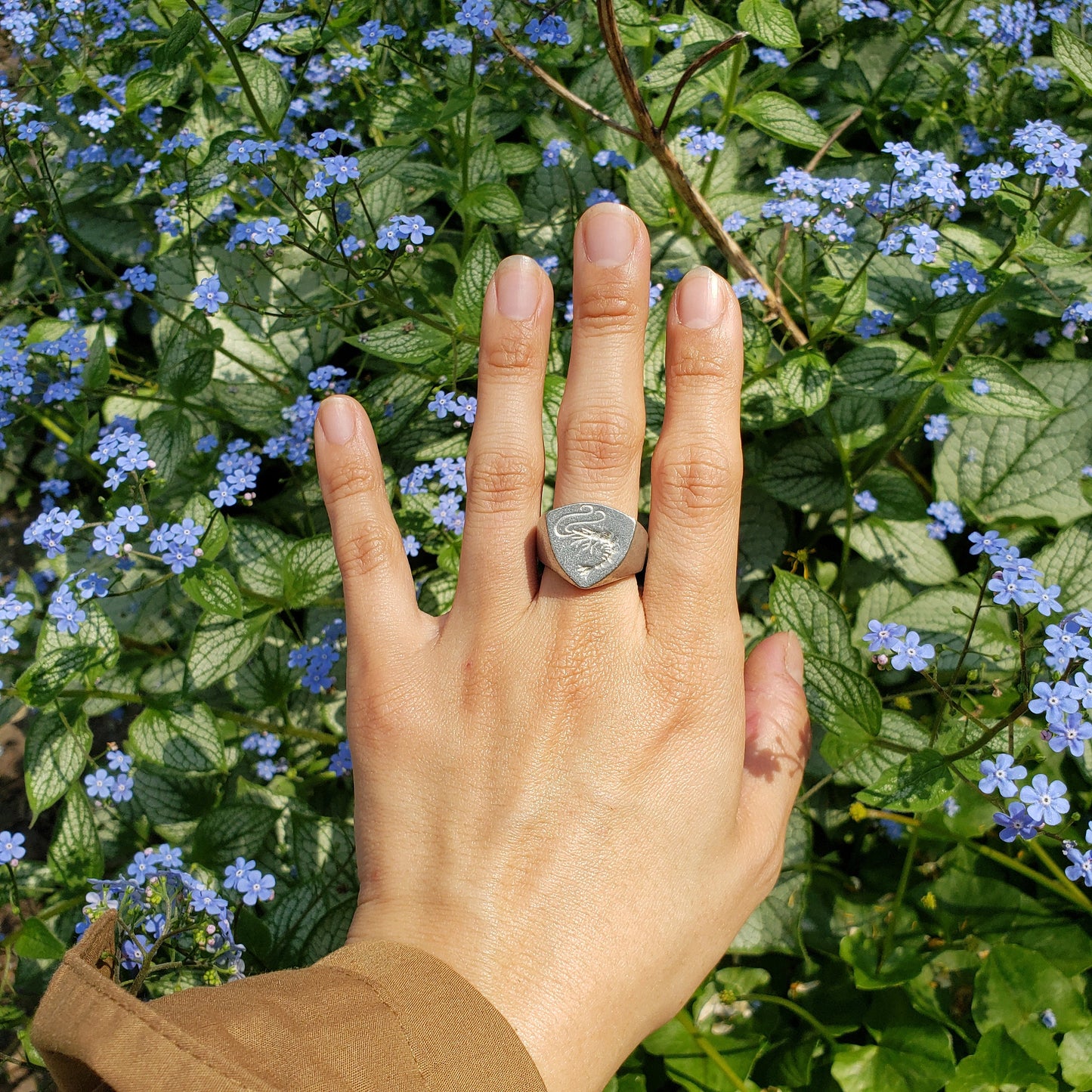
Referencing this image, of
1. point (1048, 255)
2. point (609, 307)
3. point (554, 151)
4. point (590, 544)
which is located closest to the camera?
point (590, 544)

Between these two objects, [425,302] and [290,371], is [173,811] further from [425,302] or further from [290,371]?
[425,302]

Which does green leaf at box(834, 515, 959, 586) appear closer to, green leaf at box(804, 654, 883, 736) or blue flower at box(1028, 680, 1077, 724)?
green leaf at box(804, 654, 883, 736)

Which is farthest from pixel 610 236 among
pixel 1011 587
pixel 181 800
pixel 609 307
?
pixel 181 800

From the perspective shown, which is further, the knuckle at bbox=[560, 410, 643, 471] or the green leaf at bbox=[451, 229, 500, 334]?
the green leaf at bbox=[451, 229, 500, 334]

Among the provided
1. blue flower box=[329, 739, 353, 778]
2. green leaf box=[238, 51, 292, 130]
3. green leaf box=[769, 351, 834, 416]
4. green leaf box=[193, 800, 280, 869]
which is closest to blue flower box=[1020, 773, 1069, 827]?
green leaf box=[769, 351, 834, 416]

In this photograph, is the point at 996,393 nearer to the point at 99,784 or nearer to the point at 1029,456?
the point at 1029,456

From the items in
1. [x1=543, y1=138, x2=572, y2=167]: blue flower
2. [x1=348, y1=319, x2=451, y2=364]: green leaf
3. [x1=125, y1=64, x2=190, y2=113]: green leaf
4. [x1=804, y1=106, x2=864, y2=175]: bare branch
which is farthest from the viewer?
[x1=543, y1=138, x2=572, y2=167]: blue flower

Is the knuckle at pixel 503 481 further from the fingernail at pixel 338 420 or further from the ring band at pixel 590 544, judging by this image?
the fingernail at pixel 338 420
